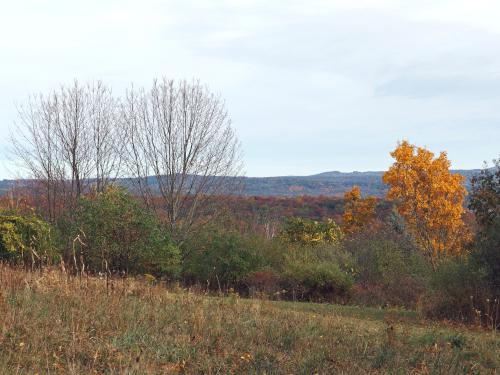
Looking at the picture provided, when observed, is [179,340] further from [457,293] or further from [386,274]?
[386,274]

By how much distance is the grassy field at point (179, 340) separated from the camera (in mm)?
5656

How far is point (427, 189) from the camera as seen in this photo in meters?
29.7

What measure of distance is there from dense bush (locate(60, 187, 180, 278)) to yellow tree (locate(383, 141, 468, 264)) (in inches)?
567

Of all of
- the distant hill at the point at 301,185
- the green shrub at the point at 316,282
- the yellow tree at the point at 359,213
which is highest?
the distant hill at the point at 301,185

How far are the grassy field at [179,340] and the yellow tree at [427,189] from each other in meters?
19.9

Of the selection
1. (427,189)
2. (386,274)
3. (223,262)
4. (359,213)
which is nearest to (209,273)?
(223,262)

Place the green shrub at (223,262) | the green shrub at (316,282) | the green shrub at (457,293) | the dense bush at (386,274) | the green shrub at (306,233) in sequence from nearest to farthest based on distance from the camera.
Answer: the green shrub at (457,293) → the dense bush at (386,274) → the green shrub at (316,282) → the green shrub at (223,262) → the green shrub at (306,233)

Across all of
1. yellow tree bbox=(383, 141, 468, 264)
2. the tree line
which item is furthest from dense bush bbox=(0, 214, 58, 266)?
yellow tree bbox=(383, 141, 468, 264)

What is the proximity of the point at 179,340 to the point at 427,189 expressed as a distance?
25.3m

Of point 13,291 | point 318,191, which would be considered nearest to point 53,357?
point 13,291

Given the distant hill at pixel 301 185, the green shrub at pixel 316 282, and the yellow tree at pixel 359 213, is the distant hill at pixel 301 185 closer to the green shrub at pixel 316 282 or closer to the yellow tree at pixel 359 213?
the yellow tree at pixel 359 213

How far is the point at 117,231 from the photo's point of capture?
16031 millimetres

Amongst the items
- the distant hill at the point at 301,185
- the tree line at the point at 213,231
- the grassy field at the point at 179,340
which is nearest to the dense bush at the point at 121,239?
the tree line at the point at 213,231

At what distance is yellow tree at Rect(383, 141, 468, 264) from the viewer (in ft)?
92.7
